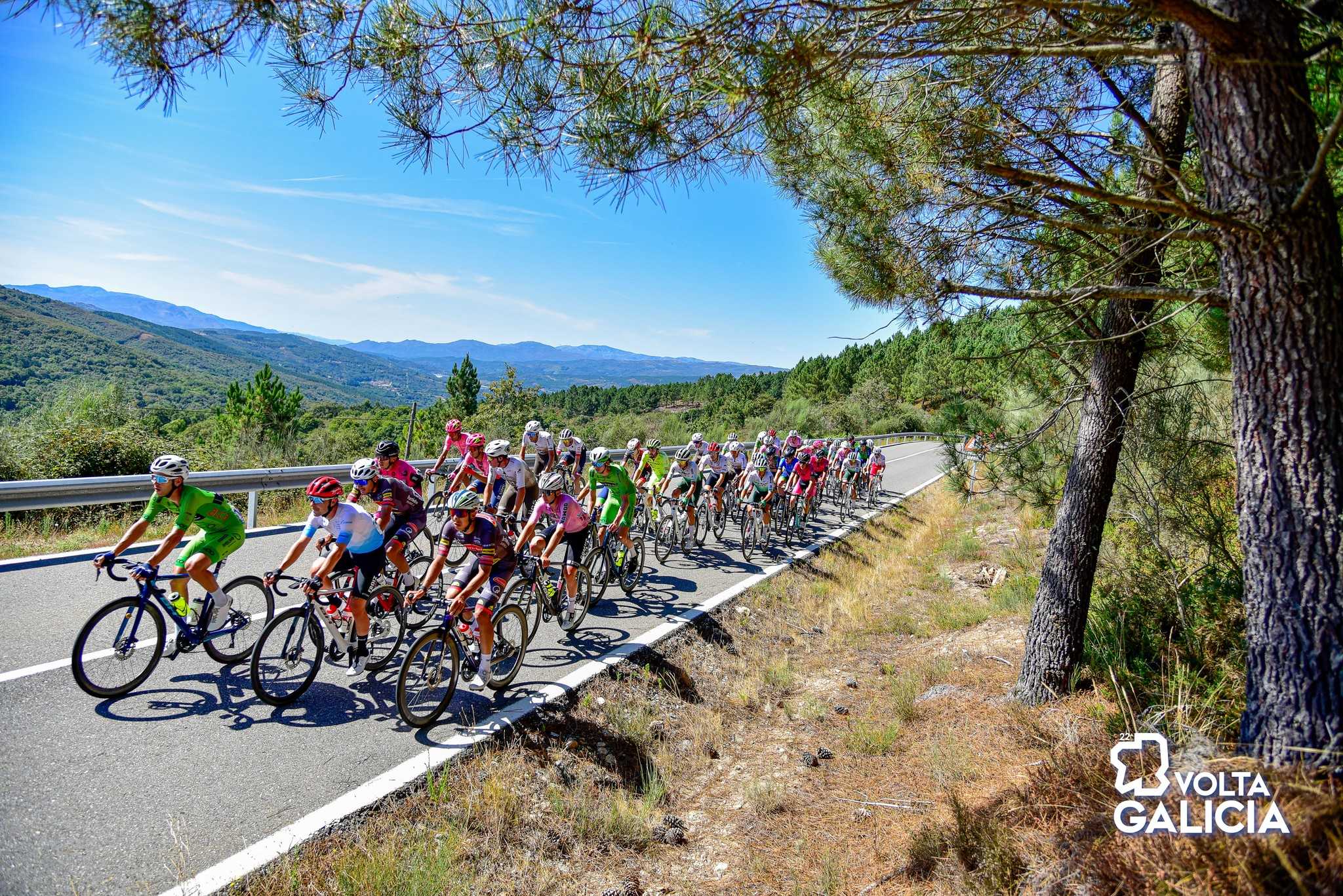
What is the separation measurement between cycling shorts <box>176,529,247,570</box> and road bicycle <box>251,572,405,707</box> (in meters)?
0.67

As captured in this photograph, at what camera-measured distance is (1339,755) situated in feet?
8.03

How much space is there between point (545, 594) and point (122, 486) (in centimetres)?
634

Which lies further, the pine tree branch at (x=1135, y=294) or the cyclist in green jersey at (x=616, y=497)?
the cyclist in green jersey at (x=616, y=497)

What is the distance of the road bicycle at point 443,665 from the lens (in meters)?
4.97

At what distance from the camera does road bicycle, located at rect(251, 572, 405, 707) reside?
5042mm

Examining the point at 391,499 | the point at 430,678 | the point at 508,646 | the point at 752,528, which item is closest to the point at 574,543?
the point at 508,646

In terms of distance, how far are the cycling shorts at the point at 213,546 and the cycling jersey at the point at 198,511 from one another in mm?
31

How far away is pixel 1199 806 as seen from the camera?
2668 mm

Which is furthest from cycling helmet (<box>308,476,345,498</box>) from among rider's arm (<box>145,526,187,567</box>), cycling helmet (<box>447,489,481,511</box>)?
rider's arm (<box>145,526,187,567</box>)

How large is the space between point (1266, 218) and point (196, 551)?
731cm

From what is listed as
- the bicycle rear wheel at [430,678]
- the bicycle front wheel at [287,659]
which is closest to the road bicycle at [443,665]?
the bicycle rear wheel at [430,678]

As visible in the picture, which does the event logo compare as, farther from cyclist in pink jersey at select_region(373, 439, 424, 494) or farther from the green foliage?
the green foliage

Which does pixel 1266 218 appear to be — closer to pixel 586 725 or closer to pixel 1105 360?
pixel 1105 360

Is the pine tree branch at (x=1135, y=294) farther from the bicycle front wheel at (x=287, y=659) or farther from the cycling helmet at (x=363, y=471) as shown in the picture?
the bicycle front wheel at (x=287, y=659)
